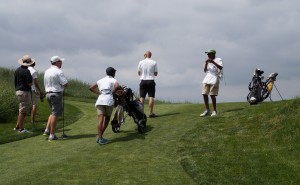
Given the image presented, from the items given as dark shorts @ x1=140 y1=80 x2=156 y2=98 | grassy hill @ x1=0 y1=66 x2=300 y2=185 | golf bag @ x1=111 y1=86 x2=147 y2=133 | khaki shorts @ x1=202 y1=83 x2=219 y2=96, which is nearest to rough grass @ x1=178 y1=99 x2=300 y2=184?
grassy hill @ x1=0 y1=66 x2=300 y2=185

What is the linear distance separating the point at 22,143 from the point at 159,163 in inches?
197

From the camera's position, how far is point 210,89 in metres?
13.0

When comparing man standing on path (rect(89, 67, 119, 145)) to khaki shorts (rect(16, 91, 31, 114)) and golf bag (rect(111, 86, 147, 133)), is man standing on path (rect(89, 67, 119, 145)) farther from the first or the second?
khaki shorts (rect(16, 91, 31, 114))

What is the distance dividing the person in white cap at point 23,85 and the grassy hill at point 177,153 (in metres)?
0.85

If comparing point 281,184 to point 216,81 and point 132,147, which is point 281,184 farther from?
point 216,81

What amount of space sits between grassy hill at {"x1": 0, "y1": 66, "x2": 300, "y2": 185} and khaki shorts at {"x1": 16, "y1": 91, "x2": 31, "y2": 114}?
977 millimetres

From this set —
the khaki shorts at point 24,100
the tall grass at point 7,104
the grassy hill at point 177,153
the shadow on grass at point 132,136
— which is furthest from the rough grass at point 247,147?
the tall grass at point 7,104

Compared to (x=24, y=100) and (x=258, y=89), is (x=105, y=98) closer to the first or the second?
(x=24, y=100)

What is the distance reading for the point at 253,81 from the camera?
15.2 meters

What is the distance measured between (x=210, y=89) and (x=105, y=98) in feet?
11.8

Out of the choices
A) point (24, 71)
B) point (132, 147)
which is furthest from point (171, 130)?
point (24, 71)

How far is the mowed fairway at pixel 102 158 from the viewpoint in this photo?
8.01 meters

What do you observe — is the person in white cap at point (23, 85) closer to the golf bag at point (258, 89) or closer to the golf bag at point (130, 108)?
the golf bag at point (130, 108)

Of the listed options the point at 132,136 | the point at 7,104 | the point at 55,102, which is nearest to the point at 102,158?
the point at 132,136
